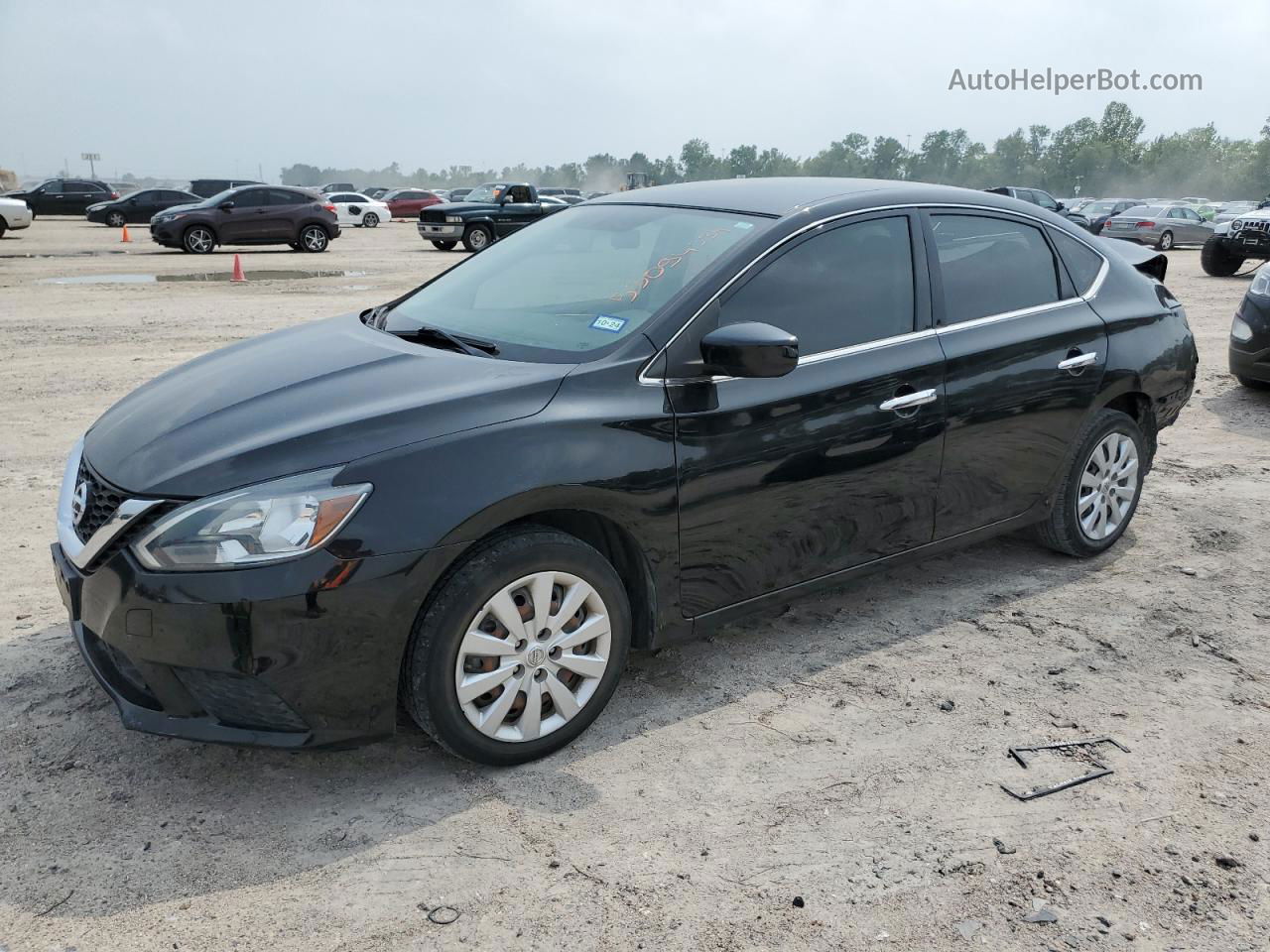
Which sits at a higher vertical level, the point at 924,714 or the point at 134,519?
the point at 134,519

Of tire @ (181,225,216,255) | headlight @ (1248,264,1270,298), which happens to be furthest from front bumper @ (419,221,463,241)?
headlight @ (1248,264,1270,298)

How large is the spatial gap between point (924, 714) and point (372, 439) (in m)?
2.04

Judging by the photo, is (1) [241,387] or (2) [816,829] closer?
(2) [816,829]

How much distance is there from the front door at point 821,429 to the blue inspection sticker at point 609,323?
1.00 ft

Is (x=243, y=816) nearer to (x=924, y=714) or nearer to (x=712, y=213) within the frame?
(x=924, y=714)

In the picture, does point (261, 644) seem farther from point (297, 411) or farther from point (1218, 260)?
point (1218, 260)

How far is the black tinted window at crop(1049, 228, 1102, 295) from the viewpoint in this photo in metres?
4.92

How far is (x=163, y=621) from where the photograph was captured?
289 cm

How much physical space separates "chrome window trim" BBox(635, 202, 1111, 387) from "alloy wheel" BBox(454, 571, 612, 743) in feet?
2.41

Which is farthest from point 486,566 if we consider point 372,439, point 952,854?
point 952,854

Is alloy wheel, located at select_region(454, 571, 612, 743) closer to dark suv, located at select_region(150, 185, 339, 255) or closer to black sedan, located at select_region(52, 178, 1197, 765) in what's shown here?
black sedan, located at select_region(52, 178, 1197, 765)

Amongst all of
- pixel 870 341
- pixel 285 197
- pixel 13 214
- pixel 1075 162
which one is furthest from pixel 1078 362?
pixel 1075 162

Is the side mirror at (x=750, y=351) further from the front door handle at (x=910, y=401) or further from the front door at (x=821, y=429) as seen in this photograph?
the front door handle at (x=910, y=401)

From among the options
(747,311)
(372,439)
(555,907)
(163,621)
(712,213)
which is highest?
(712,213)
